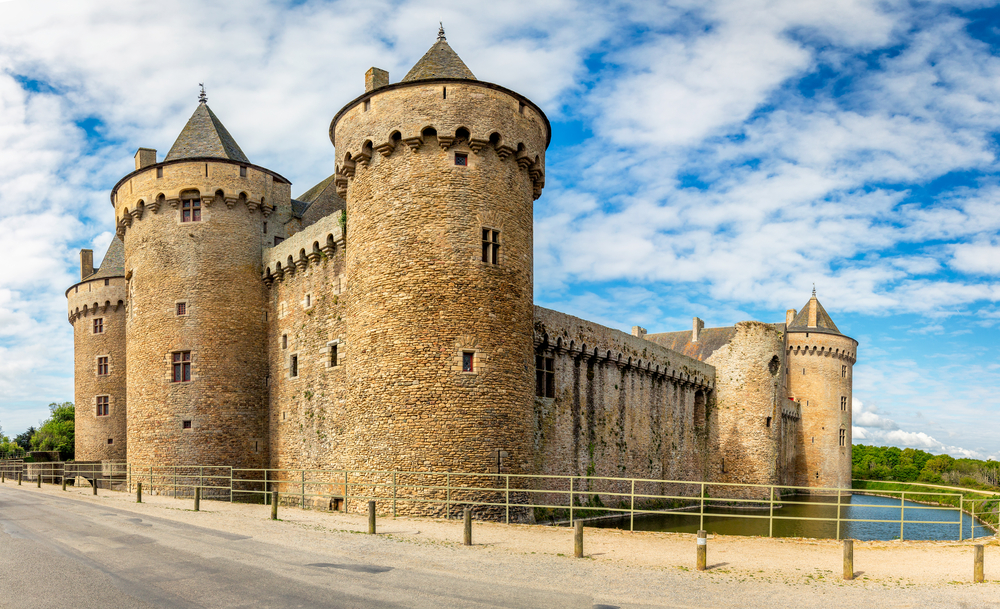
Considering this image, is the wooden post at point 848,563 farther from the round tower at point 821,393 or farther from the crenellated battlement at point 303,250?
the round tower at point 821,393

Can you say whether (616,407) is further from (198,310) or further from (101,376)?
(101,376)

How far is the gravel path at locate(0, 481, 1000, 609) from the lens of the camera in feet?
33.3

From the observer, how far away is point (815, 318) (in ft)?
188

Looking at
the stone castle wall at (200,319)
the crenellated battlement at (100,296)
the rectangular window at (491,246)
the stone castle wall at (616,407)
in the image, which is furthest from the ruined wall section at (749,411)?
the crenellated battlement at (100,296)

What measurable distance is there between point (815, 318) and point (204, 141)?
47.4 meters

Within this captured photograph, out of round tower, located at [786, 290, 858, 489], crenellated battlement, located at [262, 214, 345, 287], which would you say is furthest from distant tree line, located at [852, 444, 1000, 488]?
crenellated battlement, located at [262, 214, 345, 287]

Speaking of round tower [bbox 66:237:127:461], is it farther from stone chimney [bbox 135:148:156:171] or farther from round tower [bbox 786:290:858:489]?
round tower [bbox 786:290:858:489]

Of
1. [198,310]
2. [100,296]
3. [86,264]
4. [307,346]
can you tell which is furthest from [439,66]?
[86,264]

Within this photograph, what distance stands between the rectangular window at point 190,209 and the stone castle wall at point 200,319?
0.20 meters

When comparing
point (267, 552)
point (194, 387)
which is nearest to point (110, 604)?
point (267, 552)

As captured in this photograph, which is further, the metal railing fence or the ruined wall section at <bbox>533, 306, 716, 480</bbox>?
the ruined wall section at <bbox>533, 306, 716, 480</bbox>

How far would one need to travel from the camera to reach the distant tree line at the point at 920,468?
219 ft

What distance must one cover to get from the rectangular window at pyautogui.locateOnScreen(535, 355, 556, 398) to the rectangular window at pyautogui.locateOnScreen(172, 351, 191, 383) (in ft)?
45.0

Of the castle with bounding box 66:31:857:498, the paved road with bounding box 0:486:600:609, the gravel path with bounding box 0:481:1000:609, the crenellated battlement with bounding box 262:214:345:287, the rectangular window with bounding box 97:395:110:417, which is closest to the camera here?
the paved road with bounding box 0:486:600:609
